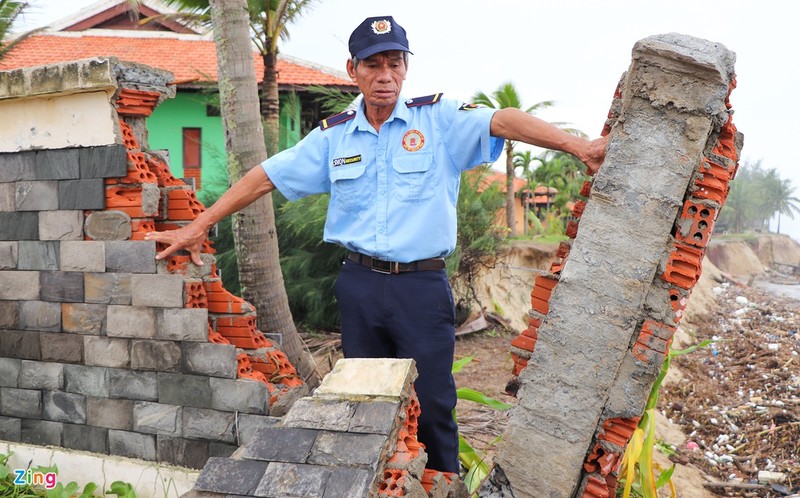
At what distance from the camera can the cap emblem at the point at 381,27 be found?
336 cm

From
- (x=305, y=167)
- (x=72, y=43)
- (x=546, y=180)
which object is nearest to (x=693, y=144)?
(x=305, y=167)

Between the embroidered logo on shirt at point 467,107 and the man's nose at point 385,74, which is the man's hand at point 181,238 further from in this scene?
the embroidered logo on shirt at point 467,107

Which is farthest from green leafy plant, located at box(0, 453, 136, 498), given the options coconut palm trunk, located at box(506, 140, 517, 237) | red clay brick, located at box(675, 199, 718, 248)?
coconut palm trunk, located at box(506, 140, 517, 237)

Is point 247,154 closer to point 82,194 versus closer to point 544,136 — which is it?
point 82,194

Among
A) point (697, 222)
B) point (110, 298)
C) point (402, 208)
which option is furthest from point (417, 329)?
point (110, 298)

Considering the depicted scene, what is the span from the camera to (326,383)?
3105 millimetres

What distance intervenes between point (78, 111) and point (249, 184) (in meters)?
1.45

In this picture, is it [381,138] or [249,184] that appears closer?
[381,138]

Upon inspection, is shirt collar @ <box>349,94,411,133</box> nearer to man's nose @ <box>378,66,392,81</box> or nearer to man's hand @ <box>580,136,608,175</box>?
man's nose @ <box>378,66,392,81</box>

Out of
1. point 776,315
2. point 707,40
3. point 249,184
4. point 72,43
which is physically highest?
point 72,43

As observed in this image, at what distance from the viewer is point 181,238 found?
4160 mm

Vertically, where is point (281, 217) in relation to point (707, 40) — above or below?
below

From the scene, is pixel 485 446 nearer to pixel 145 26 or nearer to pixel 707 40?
pixel 707 40

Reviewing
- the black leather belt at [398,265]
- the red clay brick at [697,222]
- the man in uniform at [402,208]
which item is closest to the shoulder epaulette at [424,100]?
the man in uniform at [402,208]
